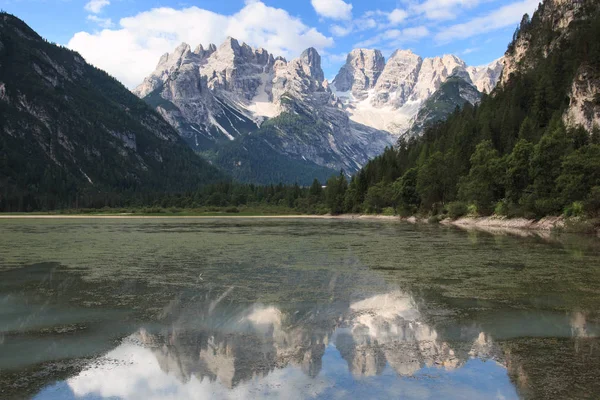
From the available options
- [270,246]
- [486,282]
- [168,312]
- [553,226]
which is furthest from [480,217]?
[168,312]

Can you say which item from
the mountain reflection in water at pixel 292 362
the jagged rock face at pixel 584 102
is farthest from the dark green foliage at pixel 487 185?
the mountain reflection in water at pixel 292 362

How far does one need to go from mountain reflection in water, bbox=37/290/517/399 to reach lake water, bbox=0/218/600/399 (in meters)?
0.05

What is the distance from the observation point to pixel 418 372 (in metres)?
12.1

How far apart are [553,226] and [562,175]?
26.4 feet

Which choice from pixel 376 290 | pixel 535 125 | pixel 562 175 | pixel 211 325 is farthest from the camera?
pixel 535 125

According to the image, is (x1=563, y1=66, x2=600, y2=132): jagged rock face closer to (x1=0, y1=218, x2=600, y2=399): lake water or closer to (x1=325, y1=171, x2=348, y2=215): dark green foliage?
(x1=0, y1=218, x2=600, y2=399): lake water

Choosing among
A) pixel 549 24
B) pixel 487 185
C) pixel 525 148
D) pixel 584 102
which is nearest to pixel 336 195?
pixel 549 24

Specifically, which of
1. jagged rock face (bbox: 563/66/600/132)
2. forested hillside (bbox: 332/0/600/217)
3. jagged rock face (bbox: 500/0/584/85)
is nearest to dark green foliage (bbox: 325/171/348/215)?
forested hillside (bbox: 332/0/600/217)

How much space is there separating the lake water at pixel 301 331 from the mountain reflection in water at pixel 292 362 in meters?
0.05

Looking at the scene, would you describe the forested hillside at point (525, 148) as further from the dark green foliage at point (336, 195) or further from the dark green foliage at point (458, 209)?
the dark green foliage at point (336, 195)

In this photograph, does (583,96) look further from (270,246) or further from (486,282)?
(486,282)

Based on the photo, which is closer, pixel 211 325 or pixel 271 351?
pixel 271 351

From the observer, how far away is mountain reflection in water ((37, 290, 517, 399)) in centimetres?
1098

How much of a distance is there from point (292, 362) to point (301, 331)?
10.9 feet
